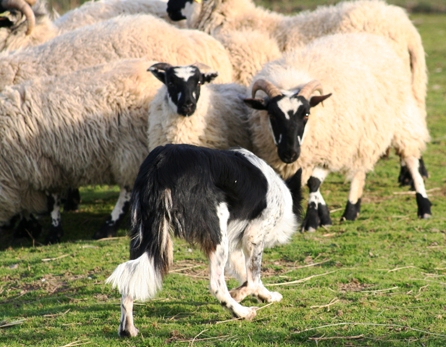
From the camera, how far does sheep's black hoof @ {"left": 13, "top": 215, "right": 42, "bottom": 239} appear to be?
8.07 metres

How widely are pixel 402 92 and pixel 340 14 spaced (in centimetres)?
196

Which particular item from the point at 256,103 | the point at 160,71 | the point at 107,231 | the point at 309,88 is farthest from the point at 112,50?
the point at 309,88

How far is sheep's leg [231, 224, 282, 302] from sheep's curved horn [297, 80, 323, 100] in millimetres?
2749

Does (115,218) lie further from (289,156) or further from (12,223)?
(289,156)

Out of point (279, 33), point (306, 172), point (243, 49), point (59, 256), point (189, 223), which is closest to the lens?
point (189, 223)

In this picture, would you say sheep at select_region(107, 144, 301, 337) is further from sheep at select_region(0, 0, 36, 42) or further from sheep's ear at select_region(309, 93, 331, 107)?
sheep at select_region(0, 0, 36, 42)

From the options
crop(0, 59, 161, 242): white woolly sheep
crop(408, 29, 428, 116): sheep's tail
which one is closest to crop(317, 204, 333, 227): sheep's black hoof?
crop(0, 59, 161, 242): white woolly sheep

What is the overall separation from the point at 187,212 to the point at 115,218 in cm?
382

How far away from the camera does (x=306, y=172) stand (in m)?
7.54

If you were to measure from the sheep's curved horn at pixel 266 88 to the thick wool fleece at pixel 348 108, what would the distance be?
226 millimetres

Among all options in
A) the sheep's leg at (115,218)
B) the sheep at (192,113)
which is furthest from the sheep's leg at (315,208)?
the sheep's leg at (115,218)

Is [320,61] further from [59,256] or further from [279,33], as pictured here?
[59,256]

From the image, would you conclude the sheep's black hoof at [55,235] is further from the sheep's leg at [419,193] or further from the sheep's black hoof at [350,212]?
the sheep's leg at [419,193]

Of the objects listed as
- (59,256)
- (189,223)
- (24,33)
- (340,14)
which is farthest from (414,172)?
(24,33)
